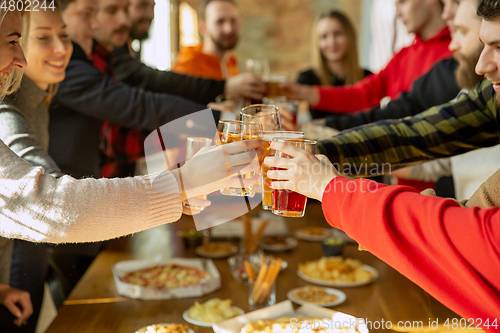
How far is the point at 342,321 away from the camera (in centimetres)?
109

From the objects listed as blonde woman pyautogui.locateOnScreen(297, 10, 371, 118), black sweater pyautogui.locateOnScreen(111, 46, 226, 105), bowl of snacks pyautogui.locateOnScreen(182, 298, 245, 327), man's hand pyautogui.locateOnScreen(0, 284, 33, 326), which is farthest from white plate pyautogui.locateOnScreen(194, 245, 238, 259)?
blonde woman pyautogui.locateOnScreen(297, 10, 371, 118)

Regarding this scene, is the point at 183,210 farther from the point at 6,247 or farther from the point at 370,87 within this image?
the point at 370,87

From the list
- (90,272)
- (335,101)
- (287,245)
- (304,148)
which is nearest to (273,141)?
(304,148)

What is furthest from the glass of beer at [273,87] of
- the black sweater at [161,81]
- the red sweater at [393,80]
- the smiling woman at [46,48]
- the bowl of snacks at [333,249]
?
the smiling woman at [46,48]

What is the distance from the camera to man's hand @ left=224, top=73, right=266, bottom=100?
1.69 meters

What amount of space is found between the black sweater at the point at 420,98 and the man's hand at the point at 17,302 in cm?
112

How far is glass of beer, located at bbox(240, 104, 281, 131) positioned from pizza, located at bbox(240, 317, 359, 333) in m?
0.49

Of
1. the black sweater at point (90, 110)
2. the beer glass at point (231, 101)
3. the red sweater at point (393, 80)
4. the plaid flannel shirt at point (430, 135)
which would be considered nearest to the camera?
the plaid flannel shirt at point (430, 135)

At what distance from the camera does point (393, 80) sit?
7.72ft

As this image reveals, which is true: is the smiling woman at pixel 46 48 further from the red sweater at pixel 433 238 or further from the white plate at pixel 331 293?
the white plate at pixel 331 293

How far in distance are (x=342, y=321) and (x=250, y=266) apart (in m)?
0.39

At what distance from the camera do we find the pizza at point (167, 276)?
1407mm

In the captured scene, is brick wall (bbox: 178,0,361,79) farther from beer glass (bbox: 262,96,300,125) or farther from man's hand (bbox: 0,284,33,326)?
man's hand (bbox: 0,284,33,326)

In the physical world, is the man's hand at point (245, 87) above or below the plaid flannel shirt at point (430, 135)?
above
